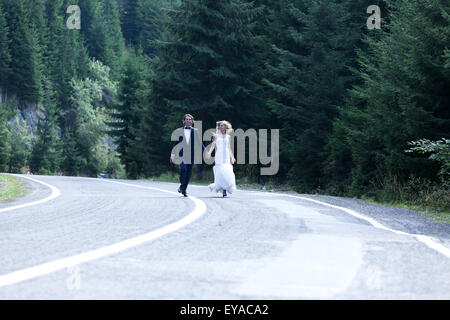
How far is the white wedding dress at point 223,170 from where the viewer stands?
16.9 m

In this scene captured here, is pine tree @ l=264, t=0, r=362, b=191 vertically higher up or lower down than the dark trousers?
higher up

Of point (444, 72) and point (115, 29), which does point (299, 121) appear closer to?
point (444, 72)

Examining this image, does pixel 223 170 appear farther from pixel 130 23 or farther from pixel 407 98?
pixel 130 23

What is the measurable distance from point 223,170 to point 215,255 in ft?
33.8

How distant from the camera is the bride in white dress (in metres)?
16.9

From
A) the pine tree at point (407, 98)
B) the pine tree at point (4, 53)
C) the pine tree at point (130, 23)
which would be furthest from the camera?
the pine tree at point (130, 23)

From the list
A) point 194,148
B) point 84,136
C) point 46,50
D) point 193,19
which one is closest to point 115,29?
point 46,50

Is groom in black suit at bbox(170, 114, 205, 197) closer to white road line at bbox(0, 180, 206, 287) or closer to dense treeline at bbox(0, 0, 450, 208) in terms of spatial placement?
dense treeline at bbox(0, 0, 450, 208)

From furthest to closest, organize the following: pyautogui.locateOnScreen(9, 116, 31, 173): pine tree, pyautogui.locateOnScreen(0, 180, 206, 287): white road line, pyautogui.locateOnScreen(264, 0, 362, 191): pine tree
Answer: pyautogui.locateOnScreen(9, 116, 31, 173): pine tree
pyautogui.locateOnScreen(264, 0, 362, 191): pine tree
pyautogui.locateOnScreen(0, 180, 206, 287): white road line

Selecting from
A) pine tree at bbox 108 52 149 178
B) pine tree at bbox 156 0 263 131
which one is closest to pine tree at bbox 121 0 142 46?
pine tree at bbox 108 52 149 178

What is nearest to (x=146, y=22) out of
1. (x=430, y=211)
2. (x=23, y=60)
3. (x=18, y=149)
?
(x=23, y=60)

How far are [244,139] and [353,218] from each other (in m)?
20.4

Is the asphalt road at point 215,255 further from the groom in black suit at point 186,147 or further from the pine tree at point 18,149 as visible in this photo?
the pine tree at point 18,149

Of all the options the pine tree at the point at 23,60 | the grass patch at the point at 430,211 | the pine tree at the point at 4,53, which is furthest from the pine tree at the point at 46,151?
the grass patch at the point at 430,211
